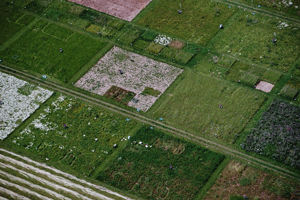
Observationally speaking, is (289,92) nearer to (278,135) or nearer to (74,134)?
(278,135)

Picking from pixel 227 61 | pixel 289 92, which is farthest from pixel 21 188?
pixel 289 92

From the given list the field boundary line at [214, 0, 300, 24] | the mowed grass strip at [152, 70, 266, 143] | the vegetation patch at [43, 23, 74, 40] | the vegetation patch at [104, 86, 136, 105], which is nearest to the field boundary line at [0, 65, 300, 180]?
the mowed grass strip at [152, 70, 266, 143]

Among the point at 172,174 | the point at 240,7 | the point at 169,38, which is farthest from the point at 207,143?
the point at 240,7

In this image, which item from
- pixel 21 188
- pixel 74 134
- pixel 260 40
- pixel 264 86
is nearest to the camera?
pixel 21 188

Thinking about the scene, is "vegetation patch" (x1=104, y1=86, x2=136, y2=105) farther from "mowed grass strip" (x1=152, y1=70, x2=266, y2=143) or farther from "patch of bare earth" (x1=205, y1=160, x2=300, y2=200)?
"patch of bare earth" (x1=205, y1=160, x2=300, y2=200)

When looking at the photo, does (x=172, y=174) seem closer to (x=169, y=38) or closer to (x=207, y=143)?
(x=207, y=143)

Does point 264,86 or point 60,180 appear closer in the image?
point 60,180

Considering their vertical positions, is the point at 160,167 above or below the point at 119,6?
below
